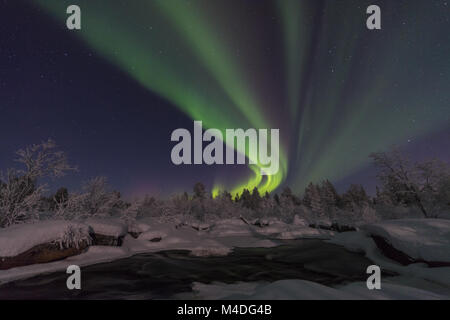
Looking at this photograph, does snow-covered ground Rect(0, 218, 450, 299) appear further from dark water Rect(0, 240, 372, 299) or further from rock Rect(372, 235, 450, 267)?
dark water Rect(0, 240, 372, 299)

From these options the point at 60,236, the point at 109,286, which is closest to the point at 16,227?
the point at 60,236

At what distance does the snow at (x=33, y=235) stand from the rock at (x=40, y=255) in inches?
8.0

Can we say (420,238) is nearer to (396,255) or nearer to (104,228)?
(396,255)

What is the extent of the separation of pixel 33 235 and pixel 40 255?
1105 mm

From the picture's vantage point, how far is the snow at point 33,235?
8.41 meters

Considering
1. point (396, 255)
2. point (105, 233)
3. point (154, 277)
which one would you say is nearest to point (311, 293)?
point (154, 277)

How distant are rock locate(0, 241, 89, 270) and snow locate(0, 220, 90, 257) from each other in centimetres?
20

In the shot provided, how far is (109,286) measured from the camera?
650 centimetres

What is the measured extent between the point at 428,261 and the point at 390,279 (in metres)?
1.97

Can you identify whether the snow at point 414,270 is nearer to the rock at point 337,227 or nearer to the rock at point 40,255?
the rock at point 40,255

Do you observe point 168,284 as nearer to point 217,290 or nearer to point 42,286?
point 217,290

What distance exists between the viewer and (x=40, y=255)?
9406 mm

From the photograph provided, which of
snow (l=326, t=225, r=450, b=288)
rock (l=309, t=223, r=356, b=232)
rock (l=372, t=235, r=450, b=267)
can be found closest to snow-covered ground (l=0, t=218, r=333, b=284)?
snow (l=326, t=225, r=450, b=288)
